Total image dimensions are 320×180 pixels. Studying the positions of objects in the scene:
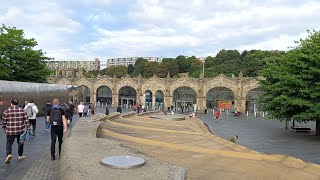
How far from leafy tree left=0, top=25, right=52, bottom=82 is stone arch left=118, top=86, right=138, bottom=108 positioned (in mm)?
31657

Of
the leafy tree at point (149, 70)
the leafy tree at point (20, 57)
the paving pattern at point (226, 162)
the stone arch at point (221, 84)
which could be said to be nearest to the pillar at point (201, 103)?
the stone arch at point (221, 84)

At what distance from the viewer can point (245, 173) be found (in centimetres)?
667

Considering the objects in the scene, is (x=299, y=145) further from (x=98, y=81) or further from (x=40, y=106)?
(x=98, y=81)

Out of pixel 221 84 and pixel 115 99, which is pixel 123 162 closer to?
pixel 221 84

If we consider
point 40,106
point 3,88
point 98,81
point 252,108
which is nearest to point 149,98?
point 98,81

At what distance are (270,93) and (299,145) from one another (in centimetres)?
545

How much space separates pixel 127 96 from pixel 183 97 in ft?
41.5

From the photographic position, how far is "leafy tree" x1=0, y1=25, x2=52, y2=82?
36.7m

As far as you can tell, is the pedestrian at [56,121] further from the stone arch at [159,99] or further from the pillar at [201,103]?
the stone arch at [159,99]

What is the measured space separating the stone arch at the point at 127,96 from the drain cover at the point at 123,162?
211 feet

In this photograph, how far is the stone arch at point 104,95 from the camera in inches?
2936

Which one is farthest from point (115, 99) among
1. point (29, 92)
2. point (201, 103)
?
point (29, 92)

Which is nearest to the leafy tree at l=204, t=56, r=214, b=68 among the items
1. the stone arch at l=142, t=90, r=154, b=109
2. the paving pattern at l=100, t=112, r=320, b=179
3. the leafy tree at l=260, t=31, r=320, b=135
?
the stone arch at l=142, t=90, r=154, b=109

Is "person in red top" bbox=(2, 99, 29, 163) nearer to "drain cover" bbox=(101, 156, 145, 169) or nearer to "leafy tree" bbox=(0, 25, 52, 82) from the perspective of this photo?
"drain cover" bbox=(101, 156, 145, 169)
